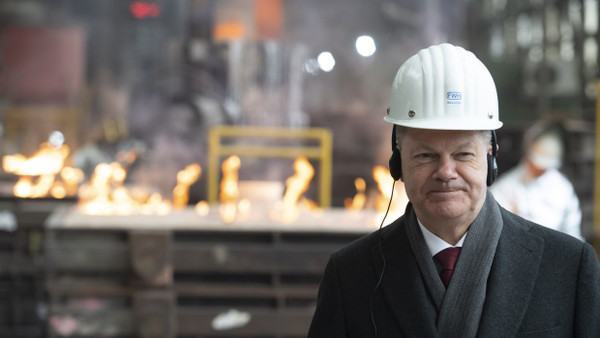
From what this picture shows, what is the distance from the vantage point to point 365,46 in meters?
11.1

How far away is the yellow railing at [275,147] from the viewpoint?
954 cm

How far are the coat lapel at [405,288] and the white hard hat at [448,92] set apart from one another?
0.98 feet

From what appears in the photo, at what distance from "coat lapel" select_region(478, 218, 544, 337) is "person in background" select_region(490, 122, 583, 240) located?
136 inches

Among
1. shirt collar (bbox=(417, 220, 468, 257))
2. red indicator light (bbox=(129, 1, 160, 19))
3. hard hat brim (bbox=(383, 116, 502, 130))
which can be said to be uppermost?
red indicator light (bbox=(129, 1, 160, 19))

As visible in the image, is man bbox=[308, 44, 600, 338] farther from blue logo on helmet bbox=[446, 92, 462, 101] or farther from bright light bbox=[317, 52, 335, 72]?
bright light bbox=[317, 52, 335, 72]

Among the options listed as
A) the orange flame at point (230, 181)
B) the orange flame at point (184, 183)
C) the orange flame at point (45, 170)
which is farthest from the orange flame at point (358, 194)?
the orange flame at point (45, 170)

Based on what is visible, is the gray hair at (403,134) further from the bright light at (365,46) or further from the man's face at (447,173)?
the bright light at (365,46)

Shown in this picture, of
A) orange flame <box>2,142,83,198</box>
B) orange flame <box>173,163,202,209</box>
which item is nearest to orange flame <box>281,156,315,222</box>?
orange flame <box>173,163,202,209</box>

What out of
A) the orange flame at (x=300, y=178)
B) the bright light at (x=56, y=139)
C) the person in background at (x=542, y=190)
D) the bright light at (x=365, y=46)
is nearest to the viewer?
the person in background at (x=542, y=190)

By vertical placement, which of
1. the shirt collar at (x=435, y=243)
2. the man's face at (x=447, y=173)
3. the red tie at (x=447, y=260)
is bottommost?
the red tie at (x=447, y=260)

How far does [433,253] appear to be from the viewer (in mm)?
1911

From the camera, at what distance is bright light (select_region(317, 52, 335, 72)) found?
10.8 metres

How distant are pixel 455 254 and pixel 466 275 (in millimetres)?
67

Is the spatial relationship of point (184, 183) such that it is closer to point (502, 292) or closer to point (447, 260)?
point (447, 260)
